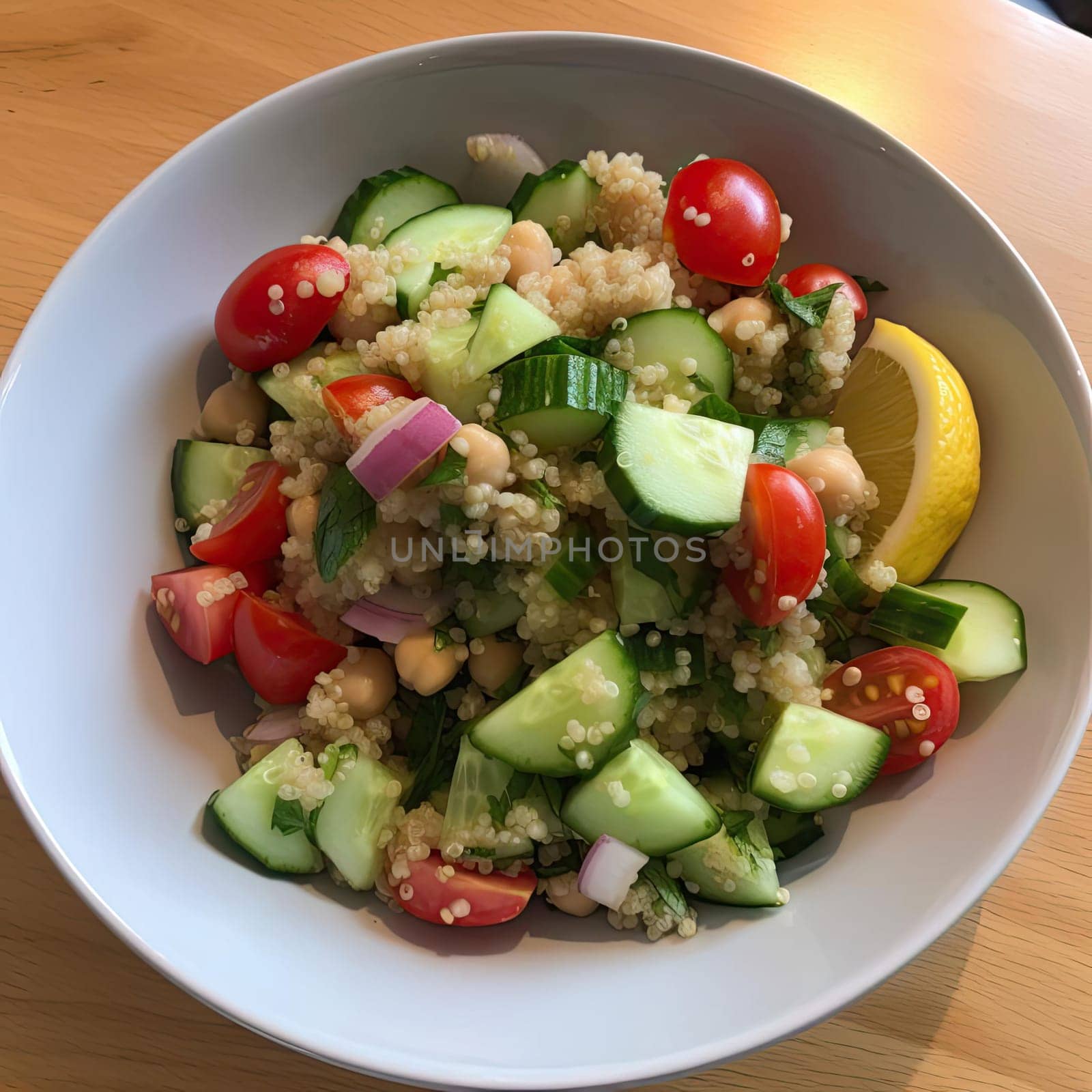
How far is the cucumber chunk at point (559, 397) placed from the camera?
1.04m

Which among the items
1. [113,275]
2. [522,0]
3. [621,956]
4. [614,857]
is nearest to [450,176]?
[522,0]

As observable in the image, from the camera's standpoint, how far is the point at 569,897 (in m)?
1.12

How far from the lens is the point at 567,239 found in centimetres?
134

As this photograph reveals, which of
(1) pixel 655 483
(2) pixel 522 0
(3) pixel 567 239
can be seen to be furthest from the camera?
(2) pixel 522 0

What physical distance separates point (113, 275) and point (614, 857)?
3.36 feet

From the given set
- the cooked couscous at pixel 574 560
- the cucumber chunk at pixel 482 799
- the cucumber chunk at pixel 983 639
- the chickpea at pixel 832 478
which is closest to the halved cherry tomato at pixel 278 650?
the cooked couscous at pixel 574 560

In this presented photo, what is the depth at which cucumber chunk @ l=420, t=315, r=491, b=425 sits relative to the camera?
111 cm

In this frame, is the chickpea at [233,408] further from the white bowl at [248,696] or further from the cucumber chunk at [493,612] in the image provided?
the cucumber chunk at [493,612]

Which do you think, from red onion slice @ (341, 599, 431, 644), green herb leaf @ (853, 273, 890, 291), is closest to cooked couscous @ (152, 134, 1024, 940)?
red onion slice @ (341, 599, 431, 644)

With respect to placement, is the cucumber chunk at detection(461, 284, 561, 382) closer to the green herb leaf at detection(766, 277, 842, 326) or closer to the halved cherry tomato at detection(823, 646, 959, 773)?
the green herb leaf at detection(766, 277, 842, 326)

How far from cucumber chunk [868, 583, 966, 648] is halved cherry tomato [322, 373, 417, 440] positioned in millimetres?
707

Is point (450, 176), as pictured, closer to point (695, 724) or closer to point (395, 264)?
point (395, 264)

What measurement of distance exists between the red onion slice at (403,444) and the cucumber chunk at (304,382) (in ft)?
0.55

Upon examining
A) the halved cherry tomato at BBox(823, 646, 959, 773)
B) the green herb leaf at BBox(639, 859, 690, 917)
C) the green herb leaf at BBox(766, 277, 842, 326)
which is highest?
the green herb leaf at BBox(766, 277, 842, 326)
